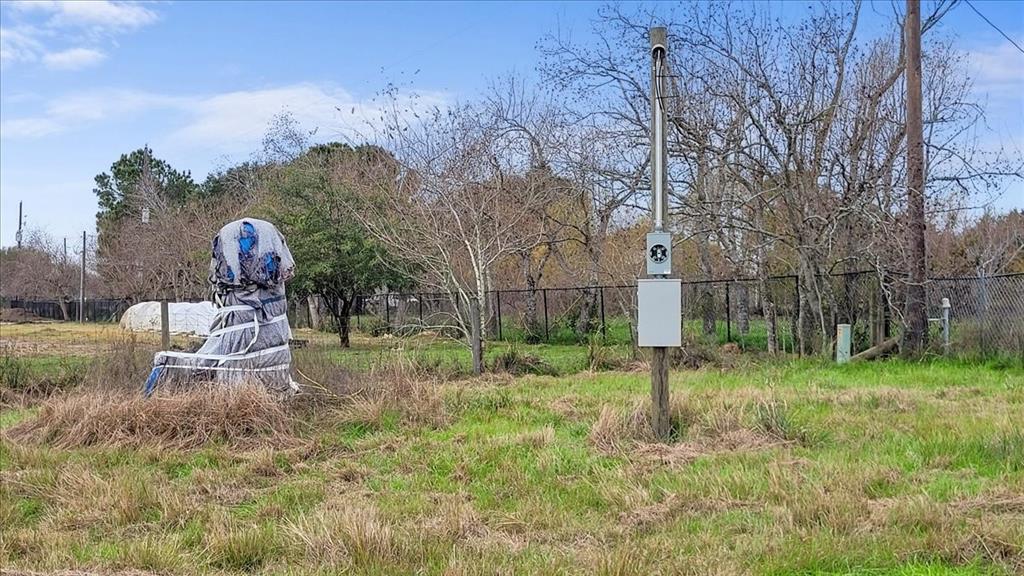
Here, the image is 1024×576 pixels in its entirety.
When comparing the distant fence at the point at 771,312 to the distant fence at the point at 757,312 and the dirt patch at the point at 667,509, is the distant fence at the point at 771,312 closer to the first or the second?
the distant fence at the point at 757,312

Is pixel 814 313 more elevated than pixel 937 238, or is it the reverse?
pixel 937 238

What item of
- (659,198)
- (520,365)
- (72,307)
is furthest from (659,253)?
(72,307)

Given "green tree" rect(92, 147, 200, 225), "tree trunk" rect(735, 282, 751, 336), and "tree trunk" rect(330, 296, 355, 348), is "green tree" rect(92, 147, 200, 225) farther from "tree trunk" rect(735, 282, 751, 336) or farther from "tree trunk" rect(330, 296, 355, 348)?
"tree trunk" rect(735, 282, 751, 336)

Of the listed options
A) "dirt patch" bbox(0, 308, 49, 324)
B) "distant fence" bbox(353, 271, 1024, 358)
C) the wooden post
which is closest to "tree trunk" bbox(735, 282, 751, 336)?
"distant fence" bbox(353, 271, 1024, 358)

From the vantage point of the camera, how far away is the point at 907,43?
42.6ft

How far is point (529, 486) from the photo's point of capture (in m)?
5.18

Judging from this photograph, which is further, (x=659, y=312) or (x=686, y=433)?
(x=686, y=433)

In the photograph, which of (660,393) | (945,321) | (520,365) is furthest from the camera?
(945,321)

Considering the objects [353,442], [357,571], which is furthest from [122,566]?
[353,442]

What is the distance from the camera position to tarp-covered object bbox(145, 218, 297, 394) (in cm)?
823

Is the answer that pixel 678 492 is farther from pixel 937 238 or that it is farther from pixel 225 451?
pixel 937 238

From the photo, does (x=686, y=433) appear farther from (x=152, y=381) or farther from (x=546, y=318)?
(x=546, y=318)

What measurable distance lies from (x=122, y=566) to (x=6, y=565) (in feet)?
2.09

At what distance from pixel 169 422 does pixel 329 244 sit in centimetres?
1213
